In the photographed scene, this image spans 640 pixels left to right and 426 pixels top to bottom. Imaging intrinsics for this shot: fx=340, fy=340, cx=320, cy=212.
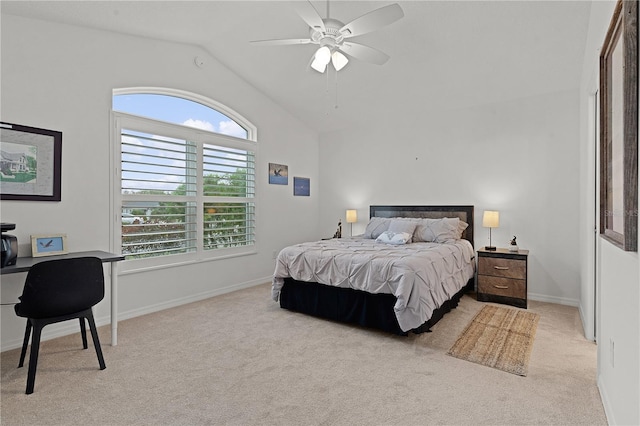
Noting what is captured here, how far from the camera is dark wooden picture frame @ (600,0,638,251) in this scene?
1.41 metres

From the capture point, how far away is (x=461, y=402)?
6.84ft

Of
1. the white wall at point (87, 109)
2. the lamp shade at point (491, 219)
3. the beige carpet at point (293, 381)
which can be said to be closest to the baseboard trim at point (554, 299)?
the beige carpet at point (293, 381)

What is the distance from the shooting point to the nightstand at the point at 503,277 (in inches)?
157

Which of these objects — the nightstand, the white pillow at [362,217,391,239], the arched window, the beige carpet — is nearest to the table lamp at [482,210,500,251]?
the nightstand

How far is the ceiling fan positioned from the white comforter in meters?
1.86

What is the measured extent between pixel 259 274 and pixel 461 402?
3.66 m

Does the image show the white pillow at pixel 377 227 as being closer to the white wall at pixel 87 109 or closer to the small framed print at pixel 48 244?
the white wall at pixel 87 109

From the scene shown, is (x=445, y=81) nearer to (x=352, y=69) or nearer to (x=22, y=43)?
(x=352, y=69)

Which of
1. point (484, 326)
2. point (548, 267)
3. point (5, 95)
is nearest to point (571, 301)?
point (548, 267)

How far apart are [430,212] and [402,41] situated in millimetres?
2478

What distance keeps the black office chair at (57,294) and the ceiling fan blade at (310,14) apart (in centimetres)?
239

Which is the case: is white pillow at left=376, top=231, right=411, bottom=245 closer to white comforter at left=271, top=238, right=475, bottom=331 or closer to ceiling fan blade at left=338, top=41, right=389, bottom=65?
white comforter at left=271, top=238, right=475, bottom=331

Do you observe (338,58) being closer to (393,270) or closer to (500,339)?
(393,270)

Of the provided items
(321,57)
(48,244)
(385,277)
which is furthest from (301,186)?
(48,244)
